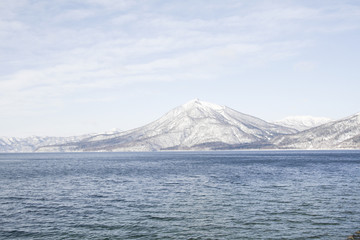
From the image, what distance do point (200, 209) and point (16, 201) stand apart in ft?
112

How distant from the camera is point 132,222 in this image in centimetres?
4444

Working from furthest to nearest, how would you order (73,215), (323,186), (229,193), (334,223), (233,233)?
(323,186), (229,193), (73,215), (334,223), (233,233)

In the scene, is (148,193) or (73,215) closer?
(73,215)

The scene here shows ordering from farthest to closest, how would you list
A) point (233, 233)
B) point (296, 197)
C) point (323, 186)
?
point (323, 186), point (296, 197), point (233, 233)

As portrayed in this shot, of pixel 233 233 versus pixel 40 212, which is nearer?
pixel 233 233

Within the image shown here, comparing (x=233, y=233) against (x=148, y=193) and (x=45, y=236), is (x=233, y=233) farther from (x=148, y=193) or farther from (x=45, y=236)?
(x=148, y=193)

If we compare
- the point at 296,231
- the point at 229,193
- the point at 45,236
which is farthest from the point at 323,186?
the point at 45,236

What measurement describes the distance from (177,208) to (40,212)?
67.2ft

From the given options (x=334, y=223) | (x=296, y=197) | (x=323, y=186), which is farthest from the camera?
(x=323, y=186)

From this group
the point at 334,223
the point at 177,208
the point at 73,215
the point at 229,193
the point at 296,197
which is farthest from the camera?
the point at 229,193

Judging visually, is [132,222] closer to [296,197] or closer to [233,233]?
[233,233]

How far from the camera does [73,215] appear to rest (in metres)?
49.2

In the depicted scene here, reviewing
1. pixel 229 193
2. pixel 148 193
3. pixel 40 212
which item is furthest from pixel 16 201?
pixel 229 193

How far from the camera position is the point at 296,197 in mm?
61000
